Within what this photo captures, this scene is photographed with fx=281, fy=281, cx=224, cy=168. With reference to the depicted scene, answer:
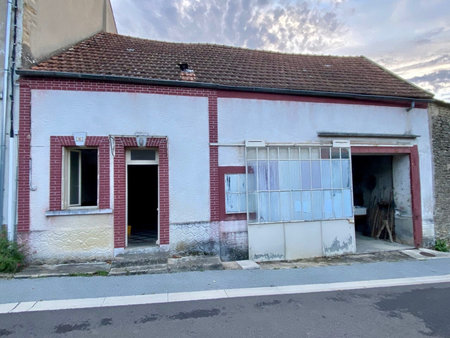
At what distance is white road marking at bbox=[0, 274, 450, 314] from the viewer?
454 cm

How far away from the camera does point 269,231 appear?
782 cm

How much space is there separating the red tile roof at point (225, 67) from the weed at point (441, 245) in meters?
4.84

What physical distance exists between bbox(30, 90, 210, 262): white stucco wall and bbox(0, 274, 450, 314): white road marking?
96.8 inches

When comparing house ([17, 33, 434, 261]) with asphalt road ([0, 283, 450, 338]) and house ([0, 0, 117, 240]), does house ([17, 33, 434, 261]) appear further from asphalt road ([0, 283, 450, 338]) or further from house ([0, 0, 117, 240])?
asphalt road ([0, 283, 450, 338])

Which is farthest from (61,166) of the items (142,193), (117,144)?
(142,193)

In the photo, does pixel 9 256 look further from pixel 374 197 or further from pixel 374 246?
pixel 374 197

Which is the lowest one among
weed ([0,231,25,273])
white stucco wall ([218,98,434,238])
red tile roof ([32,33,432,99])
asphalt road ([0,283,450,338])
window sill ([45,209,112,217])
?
asphalt road ([0,283,450,338])

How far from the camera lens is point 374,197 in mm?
11102

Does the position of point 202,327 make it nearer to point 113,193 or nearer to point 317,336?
point 317,336

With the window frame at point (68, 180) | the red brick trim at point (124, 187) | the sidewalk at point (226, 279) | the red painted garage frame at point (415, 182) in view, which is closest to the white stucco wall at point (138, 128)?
the red brick trim at point (124, 187)

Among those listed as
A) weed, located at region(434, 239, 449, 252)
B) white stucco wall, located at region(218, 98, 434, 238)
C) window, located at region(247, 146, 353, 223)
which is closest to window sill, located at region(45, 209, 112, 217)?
white stucco wall, located at region(218, 98, 434, 238)

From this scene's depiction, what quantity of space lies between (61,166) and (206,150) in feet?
11.8

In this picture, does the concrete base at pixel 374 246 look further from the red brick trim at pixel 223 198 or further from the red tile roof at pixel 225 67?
the red tile roof at pixel 225 67

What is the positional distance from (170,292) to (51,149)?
14.6 feet
